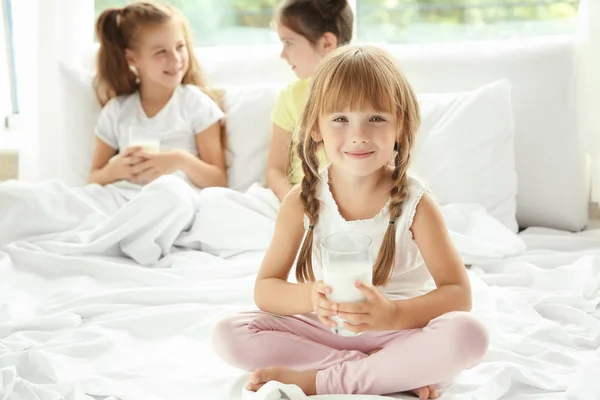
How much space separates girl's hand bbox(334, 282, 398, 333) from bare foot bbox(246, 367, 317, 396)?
16 cm

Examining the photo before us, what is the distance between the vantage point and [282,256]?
1747 millimetres

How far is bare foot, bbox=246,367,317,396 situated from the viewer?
1.60 metres

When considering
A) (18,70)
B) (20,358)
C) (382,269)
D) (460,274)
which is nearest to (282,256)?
(382,269)

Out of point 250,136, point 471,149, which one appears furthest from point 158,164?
point 471,149

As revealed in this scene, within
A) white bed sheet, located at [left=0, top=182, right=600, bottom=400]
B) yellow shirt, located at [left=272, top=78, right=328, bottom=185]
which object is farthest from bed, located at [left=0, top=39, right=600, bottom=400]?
yellow shirt, located at [left=272, top=78, right=328, bottom=185]

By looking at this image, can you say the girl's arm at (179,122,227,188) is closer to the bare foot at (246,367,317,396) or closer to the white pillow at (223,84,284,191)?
the white pillow at (223,84,284,191)

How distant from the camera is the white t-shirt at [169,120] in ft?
8.81

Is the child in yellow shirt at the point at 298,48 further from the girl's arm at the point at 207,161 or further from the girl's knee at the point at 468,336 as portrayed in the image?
the girl's knee at the point at 468,336

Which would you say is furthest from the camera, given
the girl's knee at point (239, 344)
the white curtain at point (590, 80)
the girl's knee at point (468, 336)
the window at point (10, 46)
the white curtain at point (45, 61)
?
the window at point (10, 46)

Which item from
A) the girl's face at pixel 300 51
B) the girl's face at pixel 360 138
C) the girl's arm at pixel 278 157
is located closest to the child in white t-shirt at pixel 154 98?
the girl's arm at pixel 278 157

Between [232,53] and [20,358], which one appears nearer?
[20,358]

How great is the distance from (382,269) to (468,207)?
795mm

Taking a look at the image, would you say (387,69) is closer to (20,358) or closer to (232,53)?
(20,358)

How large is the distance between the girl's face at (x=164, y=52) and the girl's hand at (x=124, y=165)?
26cm
